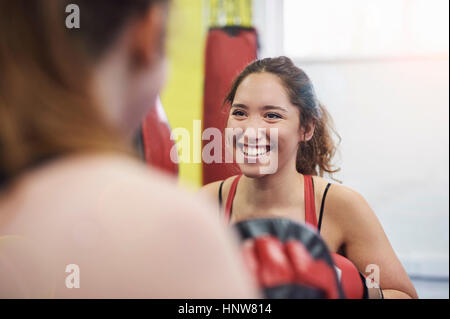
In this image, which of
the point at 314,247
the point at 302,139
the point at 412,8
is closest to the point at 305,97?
the point at 302,139

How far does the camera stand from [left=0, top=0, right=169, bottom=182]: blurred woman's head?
0.24 m

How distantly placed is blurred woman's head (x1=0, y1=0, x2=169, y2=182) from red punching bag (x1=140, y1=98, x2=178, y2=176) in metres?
0.47

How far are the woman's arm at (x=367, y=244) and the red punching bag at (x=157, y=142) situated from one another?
0.28 m

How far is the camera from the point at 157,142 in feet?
2.47

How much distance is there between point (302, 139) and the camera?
0.74 metres

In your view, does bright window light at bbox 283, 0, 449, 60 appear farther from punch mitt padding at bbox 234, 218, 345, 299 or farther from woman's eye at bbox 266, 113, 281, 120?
punch mitt padding at bbox 234, 218, 345, 299

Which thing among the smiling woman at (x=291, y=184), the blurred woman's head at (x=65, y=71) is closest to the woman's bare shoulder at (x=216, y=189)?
the smiling woman at (x=291, y=184)

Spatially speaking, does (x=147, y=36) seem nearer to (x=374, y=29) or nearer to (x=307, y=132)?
(x=307, y=132)

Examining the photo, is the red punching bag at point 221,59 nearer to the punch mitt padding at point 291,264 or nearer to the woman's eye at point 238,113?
the woman's eye at point 238,113

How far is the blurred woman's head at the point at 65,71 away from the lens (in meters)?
0.24

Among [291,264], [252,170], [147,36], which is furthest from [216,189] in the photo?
[147,36]

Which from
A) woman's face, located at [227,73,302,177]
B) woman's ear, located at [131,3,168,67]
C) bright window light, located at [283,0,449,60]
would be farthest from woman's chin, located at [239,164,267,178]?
bright window light, located at [283,0,449,60]

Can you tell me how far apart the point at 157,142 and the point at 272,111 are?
201 mm

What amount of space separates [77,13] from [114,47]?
0.03 m
